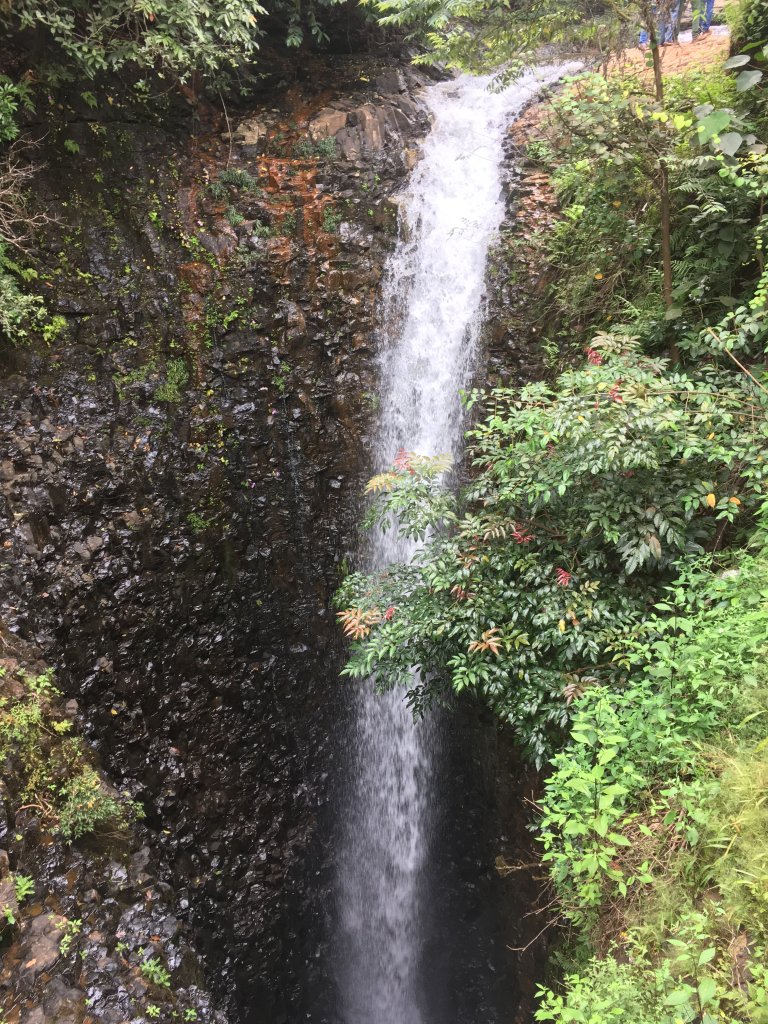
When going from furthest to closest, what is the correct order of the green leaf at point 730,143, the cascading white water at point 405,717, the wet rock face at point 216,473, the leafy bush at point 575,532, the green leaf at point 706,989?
the cascading white water at point 405,717, the wet rock face at point 216,473, the green leaf at point 730,143, the leafy bush at point 575,532, the green leaf at point 706,989

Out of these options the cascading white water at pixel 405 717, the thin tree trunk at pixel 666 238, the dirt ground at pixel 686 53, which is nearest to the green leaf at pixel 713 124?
the thin tree trunk at pixel 666 238

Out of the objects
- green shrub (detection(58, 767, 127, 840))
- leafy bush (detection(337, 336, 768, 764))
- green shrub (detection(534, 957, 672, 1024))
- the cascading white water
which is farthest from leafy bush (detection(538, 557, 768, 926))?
the cascading white water

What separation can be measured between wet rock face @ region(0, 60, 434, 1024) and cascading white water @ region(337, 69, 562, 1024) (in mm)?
387

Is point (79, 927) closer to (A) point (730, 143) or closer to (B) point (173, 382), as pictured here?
(B) point (173, 382)

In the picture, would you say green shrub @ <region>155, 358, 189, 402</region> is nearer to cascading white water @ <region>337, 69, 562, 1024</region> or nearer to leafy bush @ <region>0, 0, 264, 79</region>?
cascading white water @ <region>337, 69, 562, 1024</region>

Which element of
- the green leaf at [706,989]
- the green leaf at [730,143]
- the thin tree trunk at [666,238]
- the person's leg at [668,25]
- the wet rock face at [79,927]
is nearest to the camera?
the green leaf at [706,989]

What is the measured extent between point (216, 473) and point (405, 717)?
12.9 feet

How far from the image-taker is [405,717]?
23.5 ft

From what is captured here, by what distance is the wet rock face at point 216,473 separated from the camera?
5.59 meters

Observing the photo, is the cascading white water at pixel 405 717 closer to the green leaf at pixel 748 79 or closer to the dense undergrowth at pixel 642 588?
the dense undergrowth at pixel 642 588

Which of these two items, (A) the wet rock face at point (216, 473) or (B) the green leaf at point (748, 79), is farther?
(A) the wet rock face at point (216, 473)

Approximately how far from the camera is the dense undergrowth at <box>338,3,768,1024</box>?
2461mm

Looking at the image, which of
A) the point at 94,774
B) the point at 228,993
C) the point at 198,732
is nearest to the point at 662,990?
the point at 94,774

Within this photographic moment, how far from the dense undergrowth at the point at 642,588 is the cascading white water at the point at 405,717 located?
2362 millimetres
